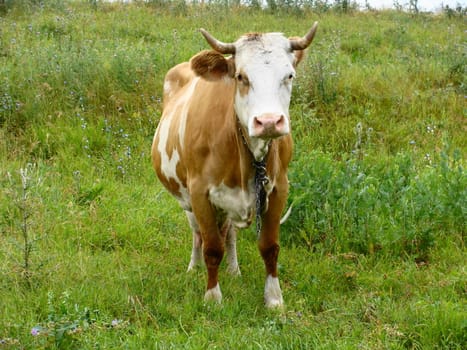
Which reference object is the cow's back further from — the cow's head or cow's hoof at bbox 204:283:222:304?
cow's hoof at bbox 204:283:222:304

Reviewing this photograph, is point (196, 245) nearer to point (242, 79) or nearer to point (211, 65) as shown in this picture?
point (211, 65)

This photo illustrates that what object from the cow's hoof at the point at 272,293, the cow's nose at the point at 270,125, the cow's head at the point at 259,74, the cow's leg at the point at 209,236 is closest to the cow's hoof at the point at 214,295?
the cow's leg at the point at 209,236

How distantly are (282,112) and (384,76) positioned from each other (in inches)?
233

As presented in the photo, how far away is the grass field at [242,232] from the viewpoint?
4016mm

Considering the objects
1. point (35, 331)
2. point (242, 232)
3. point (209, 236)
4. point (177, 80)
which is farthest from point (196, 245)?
point (35, 331)

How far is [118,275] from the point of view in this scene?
4.97m

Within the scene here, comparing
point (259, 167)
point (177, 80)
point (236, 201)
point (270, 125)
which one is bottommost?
point (236, 201)

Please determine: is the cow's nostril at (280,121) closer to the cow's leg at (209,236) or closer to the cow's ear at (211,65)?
the cow's ear at (211,65)

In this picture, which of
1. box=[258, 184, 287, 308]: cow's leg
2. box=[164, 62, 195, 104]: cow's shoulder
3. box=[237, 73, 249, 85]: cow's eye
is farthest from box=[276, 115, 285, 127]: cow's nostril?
box=[164, 62, 195, 104]: cow's shoulder

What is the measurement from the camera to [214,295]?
4.66 meters

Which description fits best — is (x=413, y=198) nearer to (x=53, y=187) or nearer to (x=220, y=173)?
(x=220, y=173)

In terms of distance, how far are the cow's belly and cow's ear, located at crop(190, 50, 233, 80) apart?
0.75 m

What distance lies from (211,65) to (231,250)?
1.73m

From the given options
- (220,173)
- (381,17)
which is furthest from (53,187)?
(381,17)
